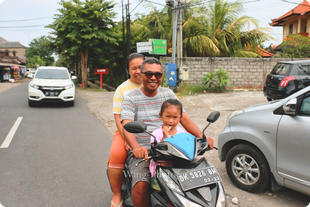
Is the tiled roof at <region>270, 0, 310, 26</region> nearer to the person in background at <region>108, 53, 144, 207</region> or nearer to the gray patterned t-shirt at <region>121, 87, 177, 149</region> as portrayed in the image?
the person in background at <region>108, 53, 144, 207</region>

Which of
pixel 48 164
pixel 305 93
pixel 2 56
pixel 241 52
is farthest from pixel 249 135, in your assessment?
pixel 2 56

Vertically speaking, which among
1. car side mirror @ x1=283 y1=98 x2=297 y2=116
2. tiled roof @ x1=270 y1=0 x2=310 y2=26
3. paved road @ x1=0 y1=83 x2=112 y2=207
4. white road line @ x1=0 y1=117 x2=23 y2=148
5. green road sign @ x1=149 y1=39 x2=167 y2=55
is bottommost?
paved road @ x1=0 y1=83 x2=112 y2=207

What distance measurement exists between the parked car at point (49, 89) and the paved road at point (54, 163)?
2056 millimetres

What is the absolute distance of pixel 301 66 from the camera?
8375 millimetres

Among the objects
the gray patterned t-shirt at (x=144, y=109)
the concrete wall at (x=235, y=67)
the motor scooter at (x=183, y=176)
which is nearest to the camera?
the motor scooter at (x=183, y=176)

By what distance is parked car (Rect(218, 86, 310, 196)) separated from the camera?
291 cm

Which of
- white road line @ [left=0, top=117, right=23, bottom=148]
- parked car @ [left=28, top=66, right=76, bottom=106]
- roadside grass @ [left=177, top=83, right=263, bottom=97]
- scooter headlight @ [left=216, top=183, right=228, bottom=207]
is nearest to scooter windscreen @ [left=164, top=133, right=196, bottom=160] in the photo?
scooter headlight @ [left=216, top=183, right=228, bottom=207]

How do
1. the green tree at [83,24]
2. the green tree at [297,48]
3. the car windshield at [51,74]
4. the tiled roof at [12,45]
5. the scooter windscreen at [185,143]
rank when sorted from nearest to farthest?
the scooter windscreen at [185,143]
the car windshield at [51,74]
the green tree at [297,48]
the green tree at [83,24]
the tiled roof at [12,45]

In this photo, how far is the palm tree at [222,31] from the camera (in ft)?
52.4

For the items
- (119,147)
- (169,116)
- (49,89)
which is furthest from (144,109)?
(49,89)

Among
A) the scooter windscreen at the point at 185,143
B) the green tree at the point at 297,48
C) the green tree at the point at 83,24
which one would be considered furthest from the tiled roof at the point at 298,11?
the scooter windscreen at the point at 185,143

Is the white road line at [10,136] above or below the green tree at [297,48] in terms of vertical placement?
below

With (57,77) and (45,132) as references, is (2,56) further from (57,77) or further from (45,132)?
(45,132)

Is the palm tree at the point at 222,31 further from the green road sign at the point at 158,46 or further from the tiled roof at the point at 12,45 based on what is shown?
the tiled roof at the point at 12,45
